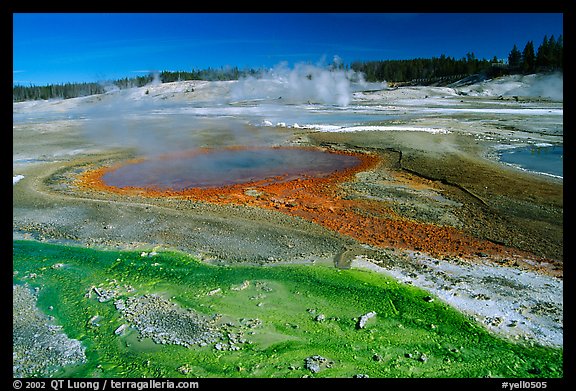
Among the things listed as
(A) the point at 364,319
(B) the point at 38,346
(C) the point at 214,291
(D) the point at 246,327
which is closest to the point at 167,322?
(C) the point at 214,291

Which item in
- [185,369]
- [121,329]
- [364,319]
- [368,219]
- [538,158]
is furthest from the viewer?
[538,158]

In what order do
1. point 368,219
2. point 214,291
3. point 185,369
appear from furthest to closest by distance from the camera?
point 368,219, point 214,291, point 185,369

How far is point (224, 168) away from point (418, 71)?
57530 mm

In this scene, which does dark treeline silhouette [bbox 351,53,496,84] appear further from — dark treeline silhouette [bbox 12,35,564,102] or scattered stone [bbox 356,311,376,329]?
scattered stone [bbox 356,311,376,329]

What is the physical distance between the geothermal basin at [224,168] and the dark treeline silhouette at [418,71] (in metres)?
30.0

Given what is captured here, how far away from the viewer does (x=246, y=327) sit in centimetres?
439

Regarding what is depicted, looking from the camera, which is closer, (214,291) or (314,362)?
(314,362)

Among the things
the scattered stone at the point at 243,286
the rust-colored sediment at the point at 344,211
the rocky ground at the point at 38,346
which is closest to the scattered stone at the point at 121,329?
the rocky ground at the point at 38,346

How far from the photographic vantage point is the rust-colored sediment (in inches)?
249

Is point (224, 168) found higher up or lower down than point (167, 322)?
higher up

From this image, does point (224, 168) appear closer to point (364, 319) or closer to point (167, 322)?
point (167, 322)

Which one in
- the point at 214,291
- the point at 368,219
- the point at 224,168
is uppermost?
the point at 224,168
